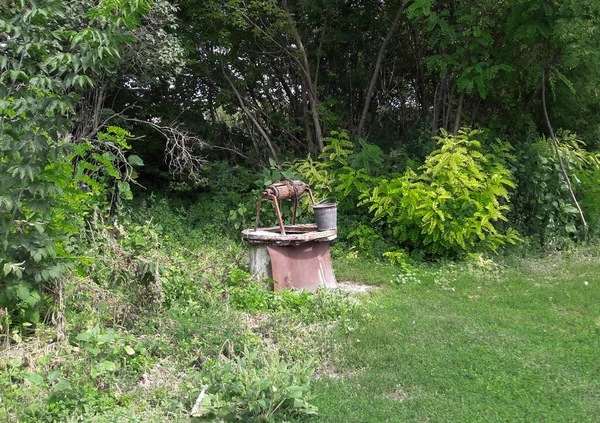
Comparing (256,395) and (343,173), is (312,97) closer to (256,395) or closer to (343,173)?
(343,173)

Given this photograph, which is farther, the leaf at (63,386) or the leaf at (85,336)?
the leaf at (85,336)

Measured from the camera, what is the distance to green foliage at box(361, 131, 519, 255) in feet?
25.8

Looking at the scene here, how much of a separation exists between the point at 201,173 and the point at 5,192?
672 cm

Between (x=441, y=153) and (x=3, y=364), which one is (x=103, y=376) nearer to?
(x=3, y=364)

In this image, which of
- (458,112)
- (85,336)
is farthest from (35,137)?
(458,112)

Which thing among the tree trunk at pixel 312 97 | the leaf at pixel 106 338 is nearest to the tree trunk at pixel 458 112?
the tree trunk at pixel 312 97

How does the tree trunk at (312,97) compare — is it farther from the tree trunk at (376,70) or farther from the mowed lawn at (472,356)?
the mowed lawn at (472,356)

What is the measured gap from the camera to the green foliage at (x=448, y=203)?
7.86 m

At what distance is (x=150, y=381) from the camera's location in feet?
13.1

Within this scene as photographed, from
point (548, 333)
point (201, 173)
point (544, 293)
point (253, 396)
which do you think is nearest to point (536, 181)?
point (544, 293)

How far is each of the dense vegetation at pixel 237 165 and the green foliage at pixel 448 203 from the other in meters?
0.04

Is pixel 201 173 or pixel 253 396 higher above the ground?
pixel 201 173

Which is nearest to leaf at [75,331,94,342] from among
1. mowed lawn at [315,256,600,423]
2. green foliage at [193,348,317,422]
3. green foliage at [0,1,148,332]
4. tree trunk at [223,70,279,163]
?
green foliage at [0,1,148,332]

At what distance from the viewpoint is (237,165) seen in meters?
10.9
